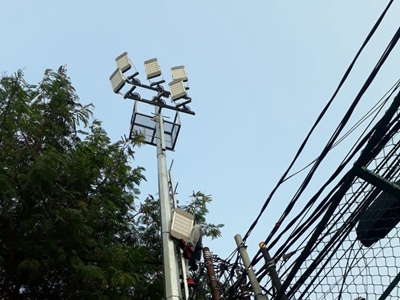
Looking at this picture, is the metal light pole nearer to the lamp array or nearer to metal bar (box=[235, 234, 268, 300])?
the lamp array

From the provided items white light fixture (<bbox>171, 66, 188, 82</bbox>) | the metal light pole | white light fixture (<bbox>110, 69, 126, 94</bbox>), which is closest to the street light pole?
the metal light pole

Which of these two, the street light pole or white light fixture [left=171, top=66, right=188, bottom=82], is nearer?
the street light pole

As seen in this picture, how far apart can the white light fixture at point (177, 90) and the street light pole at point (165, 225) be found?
0.44m

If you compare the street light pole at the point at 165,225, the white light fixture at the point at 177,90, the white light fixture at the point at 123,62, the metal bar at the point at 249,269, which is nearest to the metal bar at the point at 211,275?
the metal bar at the point at 249,269

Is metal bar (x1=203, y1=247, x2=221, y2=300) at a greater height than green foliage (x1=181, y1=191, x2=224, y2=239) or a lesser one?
lesser

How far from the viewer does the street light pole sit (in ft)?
15.6

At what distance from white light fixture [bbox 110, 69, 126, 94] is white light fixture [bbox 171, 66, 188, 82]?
0.71 m

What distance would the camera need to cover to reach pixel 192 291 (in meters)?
5.73

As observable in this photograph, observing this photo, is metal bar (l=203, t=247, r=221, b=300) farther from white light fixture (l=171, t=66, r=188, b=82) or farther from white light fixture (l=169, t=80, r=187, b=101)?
white light fixture (l=171, t=66, r=188, b=82)

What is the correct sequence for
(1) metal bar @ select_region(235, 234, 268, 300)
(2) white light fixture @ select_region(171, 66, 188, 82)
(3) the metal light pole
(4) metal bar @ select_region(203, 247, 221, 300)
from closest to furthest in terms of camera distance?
(1) metal bar @ select_region(235, 234, 268, 300), (4) metal bar @ select_region(203, 247, 221, 300), (3) the metal light pole, (2) white light fixture @ select_region(171, 66, 188, 82)

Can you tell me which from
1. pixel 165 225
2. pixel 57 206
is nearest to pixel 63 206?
pixel 57 206

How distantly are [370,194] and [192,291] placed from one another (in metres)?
2.25

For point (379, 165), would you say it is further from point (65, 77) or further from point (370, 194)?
point (65, 77)

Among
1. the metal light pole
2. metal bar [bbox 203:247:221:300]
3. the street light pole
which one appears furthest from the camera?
the metal light pole
